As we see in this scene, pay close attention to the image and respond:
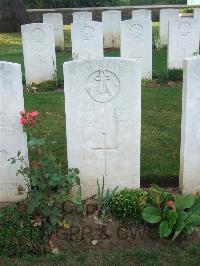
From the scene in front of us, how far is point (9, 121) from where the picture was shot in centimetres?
471

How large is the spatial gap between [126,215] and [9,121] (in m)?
1.53

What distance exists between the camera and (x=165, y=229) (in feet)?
14.1

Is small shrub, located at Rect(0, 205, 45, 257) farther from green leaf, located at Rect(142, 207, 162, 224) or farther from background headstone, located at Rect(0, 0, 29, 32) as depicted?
background headstone, located at Rect(0, 0, 29, 32)

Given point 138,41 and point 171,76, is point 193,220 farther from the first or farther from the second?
point 138,41

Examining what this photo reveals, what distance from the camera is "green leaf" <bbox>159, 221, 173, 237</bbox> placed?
427cm

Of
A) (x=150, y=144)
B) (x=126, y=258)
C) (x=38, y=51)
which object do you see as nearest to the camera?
(x=126, y=258)

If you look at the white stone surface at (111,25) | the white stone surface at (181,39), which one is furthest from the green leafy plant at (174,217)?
the white stone surface at (111,25)

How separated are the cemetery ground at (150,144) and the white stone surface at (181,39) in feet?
1.81

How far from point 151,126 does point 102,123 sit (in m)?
2.63

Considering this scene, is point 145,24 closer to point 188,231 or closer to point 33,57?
point 33,57

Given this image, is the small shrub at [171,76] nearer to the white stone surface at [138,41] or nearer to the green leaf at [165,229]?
the white stone surface at [138,41]

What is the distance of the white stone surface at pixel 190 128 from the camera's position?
181 inches

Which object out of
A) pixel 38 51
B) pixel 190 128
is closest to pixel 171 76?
pixel 38 51

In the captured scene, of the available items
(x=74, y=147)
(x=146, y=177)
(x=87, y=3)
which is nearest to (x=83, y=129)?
(x=74, y=147)
